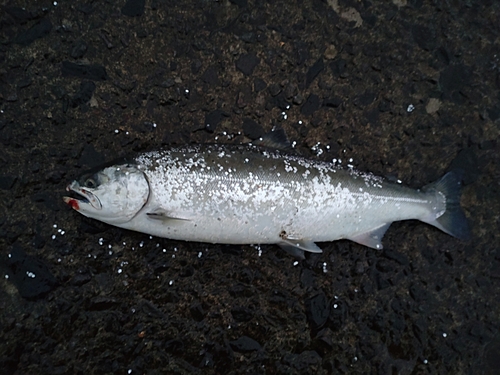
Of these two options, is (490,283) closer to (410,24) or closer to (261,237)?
(261,237)

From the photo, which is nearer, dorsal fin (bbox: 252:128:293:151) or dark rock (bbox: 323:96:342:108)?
dorsal fin (bbox: 252:128:293:151)

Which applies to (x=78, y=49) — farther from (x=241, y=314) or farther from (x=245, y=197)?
(x=241, y=314)

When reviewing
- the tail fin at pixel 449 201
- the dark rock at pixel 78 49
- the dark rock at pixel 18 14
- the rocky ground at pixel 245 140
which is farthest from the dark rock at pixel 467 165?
the dark rock at pixel 18 14

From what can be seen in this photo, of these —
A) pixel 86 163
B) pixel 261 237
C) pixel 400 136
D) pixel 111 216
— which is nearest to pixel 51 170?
pixel 86 163

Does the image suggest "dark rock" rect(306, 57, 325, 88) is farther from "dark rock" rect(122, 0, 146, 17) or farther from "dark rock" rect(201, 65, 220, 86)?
"dark rock" rect(122, 0, 146, 17)

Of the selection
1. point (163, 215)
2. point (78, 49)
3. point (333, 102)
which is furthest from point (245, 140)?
point (78, 49)

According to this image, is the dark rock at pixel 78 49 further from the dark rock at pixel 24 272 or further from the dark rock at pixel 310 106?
the dark rock at pixel 310 106

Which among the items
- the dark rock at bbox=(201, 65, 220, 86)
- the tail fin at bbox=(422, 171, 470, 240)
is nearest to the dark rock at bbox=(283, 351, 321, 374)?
the tail fin at bbox=(422, 171, 470, 240)

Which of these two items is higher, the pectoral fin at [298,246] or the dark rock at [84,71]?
the dark rock at [84,71]
